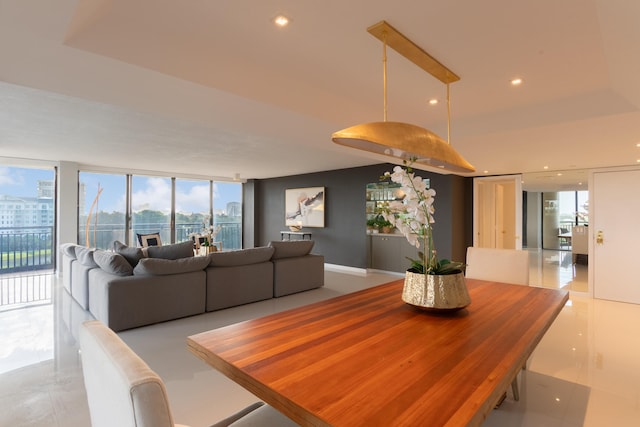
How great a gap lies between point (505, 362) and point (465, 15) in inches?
62.8

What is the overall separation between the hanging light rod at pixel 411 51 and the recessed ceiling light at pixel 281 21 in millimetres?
435

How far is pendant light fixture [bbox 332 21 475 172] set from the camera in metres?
1.46

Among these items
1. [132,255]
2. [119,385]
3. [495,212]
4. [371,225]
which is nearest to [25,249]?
[132,255]

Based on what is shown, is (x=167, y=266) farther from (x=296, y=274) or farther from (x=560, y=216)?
(x=560, y=216)

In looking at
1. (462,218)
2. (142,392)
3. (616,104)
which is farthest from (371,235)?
(142,392)

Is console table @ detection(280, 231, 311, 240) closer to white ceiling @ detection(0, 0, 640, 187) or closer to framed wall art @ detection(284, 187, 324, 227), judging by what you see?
framed wall art @ detection(284, 187, 324, 227)

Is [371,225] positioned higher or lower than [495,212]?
lower

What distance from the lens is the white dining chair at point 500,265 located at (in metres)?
2.72

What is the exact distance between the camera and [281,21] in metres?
1.69

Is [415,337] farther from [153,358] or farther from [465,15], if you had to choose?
[153,358]

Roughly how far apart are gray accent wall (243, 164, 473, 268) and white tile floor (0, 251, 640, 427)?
2212 millimetres

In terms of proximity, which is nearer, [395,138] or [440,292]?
[395,138]

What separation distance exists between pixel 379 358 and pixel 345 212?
244 inches

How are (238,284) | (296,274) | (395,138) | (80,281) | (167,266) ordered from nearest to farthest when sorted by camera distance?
(395,138)
(167,266)
(80,281)
(238,284)
(296,274)
